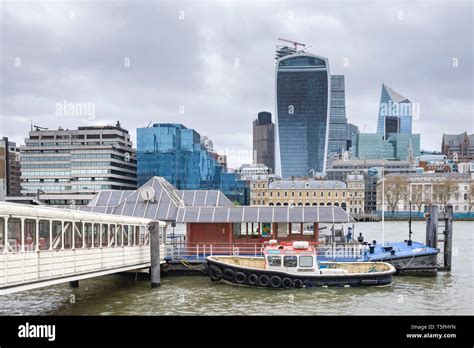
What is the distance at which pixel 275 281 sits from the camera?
36.5m

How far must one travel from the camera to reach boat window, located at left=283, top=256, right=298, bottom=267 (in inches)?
1462

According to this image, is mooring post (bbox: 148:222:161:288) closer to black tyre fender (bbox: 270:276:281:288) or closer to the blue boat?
black tyre fender (bbox: 270:276:281:288)

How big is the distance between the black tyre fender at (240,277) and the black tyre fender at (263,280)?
3.31 ft

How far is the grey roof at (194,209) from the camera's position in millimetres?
43062

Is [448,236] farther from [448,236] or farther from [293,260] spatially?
[293,260]

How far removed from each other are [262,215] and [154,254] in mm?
9373

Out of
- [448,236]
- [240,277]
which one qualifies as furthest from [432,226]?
[240,277]

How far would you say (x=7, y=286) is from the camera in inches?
913

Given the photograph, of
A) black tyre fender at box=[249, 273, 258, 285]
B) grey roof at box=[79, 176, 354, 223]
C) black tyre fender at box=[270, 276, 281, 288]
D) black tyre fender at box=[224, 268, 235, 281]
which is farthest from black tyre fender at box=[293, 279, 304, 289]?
grey roof at box=[79, 176, 354, 223]

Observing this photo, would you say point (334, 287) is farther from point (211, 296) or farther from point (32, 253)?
point (32, 253)

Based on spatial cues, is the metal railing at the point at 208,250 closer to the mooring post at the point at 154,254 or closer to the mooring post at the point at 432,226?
the mooring post at the point at 154,254

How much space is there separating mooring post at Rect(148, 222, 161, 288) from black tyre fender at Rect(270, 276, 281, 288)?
7.57m

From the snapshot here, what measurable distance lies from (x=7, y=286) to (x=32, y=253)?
6.98 feet
